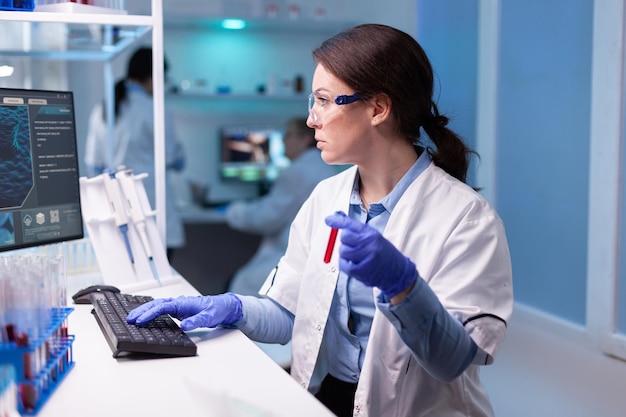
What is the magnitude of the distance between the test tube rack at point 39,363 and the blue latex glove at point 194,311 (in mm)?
219

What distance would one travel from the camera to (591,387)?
82.7 inches

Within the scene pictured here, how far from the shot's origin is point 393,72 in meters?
1.44

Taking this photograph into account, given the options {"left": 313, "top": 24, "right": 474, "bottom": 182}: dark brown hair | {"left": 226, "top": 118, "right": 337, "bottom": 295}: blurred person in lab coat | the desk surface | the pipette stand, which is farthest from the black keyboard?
{"left": 226, "top": 118, "right": 337, "bottom": 295}: blurred person in lab coat

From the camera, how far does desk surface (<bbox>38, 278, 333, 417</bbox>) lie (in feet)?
3.12

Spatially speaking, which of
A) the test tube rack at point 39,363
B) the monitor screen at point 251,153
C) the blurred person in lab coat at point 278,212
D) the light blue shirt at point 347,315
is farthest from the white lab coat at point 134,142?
the test tube rack at point 39,363

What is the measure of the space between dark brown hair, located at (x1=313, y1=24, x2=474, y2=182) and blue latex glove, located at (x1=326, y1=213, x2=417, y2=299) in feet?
1.38

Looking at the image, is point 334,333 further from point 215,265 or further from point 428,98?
point 215,265

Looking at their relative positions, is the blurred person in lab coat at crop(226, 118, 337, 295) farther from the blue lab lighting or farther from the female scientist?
the female scientist

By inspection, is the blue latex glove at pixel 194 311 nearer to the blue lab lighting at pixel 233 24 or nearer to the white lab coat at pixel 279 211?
the white lab coat at pixel 279 211

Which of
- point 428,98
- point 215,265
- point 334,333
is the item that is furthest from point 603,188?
point 215,265

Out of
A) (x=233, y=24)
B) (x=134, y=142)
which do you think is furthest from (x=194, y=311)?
(x=233, y=24)

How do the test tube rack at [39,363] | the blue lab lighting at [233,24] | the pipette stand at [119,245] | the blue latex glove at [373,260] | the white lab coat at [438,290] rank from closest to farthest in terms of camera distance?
→ 1. the test tube rack at [39,363]
2. the blue latex glove at [373,260]
3. the white lab coat at [438,290]
4. the pipette stand at [119,245]
5. the blue lab lighting at [233,24]

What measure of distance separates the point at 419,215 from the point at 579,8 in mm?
1507

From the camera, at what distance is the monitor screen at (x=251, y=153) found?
17.2 feet
